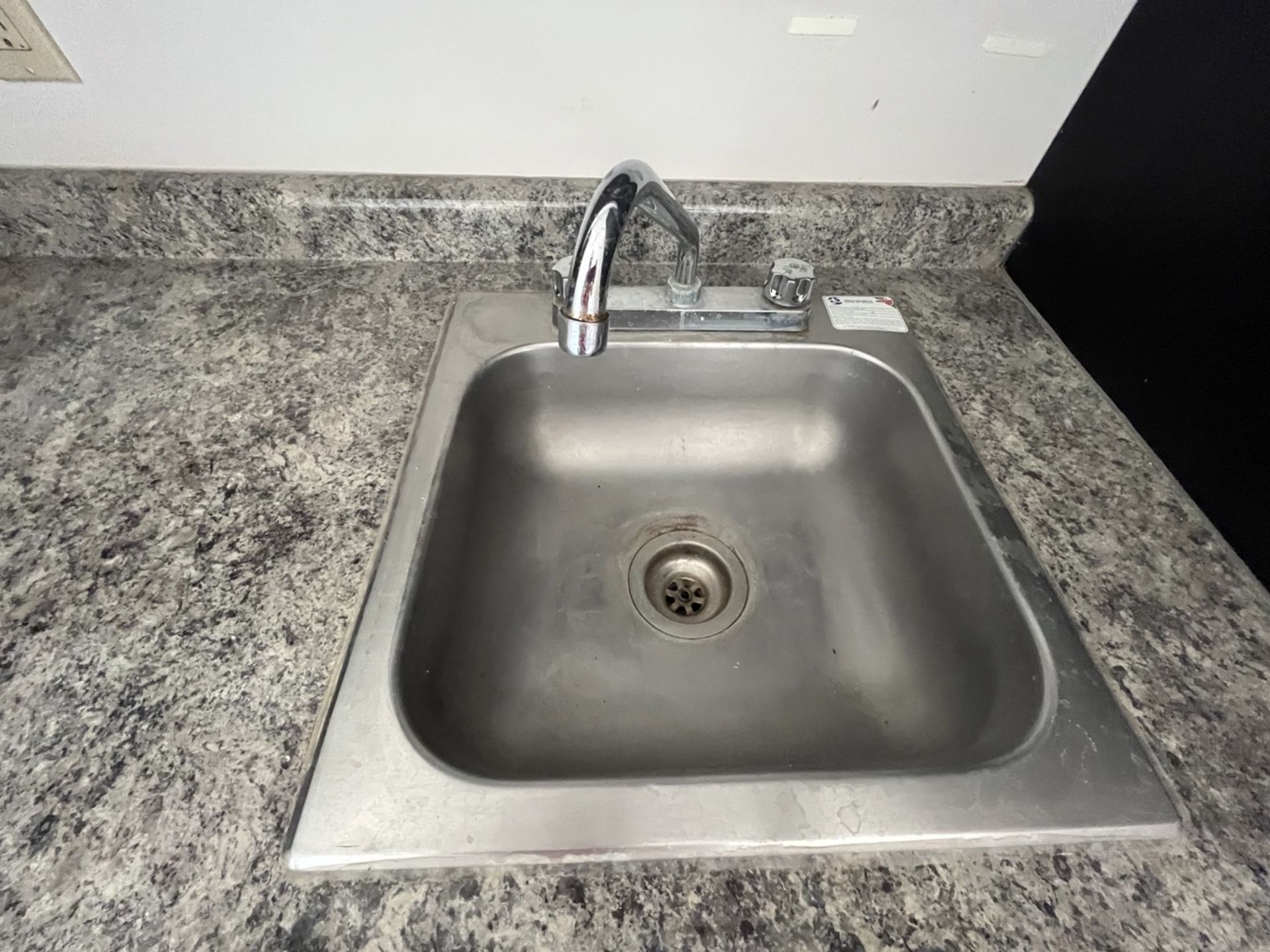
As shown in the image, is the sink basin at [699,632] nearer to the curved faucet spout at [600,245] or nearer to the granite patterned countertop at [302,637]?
the granite patterned countertop at [302,637]

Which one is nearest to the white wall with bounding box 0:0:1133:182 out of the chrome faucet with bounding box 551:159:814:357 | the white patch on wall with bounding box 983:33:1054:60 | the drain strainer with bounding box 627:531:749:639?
the white patch on wall with bounding box 983:33:1054:60

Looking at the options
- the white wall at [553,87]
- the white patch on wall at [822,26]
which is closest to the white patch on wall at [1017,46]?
the white wall at [553,87]

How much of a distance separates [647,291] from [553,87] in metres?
0.22

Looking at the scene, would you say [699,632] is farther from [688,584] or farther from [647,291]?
[647,291]

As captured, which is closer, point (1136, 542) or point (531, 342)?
point (1136, 542)

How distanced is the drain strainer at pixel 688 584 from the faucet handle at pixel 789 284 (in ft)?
0.84

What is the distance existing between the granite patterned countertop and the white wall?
0.43 ft

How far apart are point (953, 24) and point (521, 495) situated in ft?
2.03

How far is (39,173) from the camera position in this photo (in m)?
0.67

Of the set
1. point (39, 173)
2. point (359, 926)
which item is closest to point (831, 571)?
point (359, 926)

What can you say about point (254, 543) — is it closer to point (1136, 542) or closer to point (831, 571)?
point (831, 571)

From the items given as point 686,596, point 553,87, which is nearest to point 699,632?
point 686,596

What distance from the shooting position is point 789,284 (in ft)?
2.11

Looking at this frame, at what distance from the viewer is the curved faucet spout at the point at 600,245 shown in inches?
18.1
